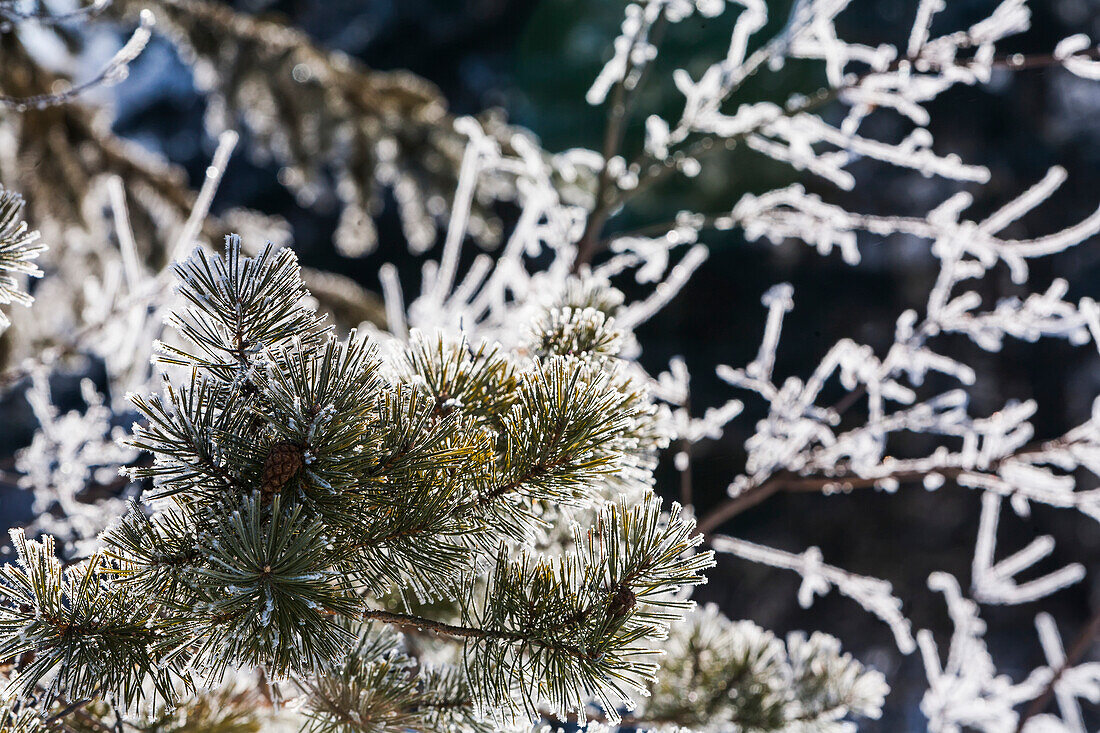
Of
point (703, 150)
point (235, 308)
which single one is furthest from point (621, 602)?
point (703, 150)

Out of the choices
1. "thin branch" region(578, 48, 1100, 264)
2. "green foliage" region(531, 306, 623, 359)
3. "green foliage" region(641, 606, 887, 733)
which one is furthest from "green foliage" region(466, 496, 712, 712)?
"thin branch" region(578, 48, 1100, 264)

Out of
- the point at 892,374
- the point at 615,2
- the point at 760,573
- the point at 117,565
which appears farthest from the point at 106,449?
the point at 760,573

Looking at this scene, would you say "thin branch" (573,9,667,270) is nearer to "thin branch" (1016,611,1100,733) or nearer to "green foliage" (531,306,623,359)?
"green foliage" (531,306,623,359)

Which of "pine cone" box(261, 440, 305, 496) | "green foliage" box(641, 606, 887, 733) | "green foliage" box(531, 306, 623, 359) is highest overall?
"green foliage" box(531, 306, 623, 359)

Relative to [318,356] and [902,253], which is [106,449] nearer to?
[318,356]

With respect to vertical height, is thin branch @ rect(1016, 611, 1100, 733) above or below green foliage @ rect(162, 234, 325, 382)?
below

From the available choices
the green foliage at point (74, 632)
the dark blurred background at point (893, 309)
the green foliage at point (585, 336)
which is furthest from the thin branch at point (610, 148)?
the dark blurred background at point (893, 309)

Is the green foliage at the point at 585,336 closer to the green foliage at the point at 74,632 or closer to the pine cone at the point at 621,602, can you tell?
the pine cone at the point at 621,602
